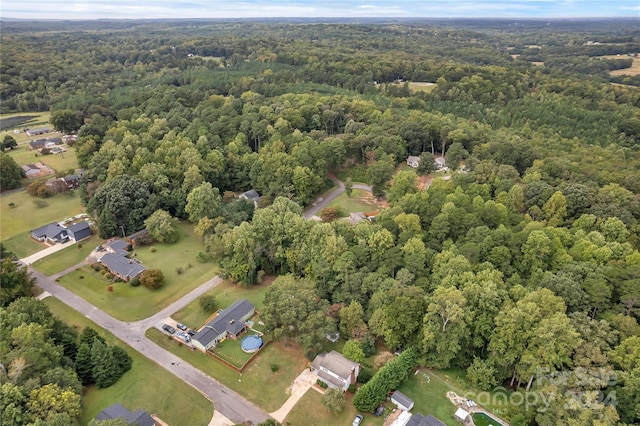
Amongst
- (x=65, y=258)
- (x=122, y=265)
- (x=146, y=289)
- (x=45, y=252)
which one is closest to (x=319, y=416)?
(x=146, y=289)

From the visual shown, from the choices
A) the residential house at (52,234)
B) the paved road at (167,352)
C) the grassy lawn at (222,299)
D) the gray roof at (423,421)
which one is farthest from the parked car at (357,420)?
the residential house at (52,234)

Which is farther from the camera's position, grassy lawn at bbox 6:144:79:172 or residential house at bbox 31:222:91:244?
grassy lawn at bbox 6:144:79:172

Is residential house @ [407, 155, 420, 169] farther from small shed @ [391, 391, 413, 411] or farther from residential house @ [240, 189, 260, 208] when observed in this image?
small shed @ [391, 391, 413, 411]

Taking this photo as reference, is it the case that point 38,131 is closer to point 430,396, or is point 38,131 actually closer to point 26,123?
point 26,123

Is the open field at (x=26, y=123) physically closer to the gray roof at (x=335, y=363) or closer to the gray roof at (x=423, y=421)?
the gray roof at (x=335, y=363)

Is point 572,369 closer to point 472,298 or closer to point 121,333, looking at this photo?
point 472,298

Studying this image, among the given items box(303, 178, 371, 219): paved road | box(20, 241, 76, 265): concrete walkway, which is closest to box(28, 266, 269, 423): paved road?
box(20, 241, 76, 265): concrete walkway
